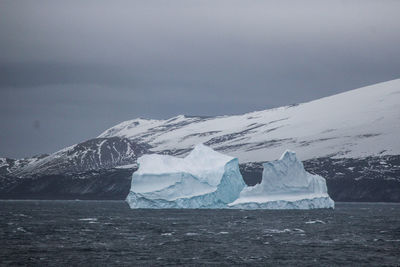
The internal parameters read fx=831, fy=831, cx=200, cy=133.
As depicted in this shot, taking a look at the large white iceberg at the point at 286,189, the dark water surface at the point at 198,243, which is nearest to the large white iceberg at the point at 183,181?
the large white iceberg at the point at 286,189

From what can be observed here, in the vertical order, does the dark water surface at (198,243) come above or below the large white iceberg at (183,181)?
below

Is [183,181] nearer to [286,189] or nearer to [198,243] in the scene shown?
[286,189]

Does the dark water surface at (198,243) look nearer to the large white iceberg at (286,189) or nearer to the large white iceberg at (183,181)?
the large white iceberg at (286,189)

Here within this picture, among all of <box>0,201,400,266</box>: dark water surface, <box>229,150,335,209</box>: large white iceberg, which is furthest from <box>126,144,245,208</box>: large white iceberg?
<box>0,201,400,266</box>: dark water surface

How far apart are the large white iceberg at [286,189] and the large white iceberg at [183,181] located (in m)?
3.01

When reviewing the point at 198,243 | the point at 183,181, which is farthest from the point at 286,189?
the point at 198,243

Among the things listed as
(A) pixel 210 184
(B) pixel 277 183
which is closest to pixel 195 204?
(A) pixel 210 184

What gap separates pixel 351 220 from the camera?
295 feet

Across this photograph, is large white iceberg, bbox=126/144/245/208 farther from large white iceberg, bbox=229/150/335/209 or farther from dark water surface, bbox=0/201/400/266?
dark water surface, bbox=0/201/400/266

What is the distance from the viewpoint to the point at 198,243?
60.1 m

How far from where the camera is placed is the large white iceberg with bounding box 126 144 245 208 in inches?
4289

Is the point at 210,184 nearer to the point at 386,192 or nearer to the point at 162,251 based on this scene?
the point at 162,251

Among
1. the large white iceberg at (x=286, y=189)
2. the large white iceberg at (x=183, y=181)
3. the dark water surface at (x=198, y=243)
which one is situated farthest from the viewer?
the large white iceberg at (x=183, y=181)

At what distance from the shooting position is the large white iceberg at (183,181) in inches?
4289
